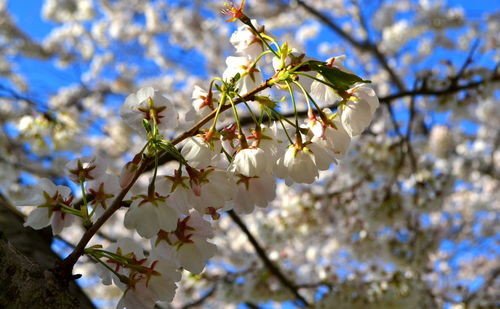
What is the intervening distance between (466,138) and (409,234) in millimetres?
3667

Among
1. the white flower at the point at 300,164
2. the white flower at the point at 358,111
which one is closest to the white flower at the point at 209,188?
the white flower at the point at 300,164

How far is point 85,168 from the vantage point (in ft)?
2.99

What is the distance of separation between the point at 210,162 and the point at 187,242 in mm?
173

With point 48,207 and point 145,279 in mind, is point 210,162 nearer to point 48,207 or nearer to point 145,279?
point 145,279

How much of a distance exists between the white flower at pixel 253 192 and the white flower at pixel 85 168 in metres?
0.31

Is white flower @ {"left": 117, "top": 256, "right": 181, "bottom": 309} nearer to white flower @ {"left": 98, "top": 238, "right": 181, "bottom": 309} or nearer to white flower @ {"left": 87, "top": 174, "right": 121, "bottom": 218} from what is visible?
white flower @ {"left": 98, "top": 238, "right": 181, "bottom": 309}

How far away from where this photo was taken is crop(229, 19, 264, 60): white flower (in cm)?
88

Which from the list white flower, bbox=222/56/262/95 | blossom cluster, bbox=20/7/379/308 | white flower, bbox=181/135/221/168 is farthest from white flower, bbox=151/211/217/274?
white flower, bbox=222/56/262/95

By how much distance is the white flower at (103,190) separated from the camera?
903 mm

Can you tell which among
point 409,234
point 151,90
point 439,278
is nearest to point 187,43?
point 439,278

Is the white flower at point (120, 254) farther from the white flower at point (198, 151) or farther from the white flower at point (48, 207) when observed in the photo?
the white flower at point (198, 151)

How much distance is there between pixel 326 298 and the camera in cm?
226

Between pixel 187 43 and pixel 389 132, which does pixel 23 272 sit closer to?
pixel 389 132

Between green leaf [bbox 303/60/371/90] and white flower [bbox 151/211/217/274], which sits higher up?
green leaf [bbox 303/60/371/90]
